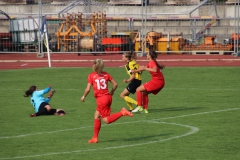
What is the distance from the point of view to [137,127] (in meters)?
14.9

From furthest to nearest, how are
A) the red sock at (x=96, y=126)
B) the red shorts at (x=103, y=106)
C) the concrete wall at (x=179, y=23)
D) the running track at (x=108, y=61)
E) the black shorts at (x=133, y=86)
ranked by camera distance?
the concrete wall at (x=179, y=23) < the running track at (x=108, y=61) < the black shorts at (x=133, y=86) < the red shorts at (x=103, y=106) < the red sock at (x=96, y=126)

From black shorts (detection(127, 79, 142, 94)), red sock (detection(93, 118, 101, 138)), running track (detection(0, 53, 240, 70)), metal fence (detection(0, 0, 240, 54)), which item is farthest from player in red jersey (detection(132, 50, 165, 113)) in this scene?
metal fence (detection(0, 0, 240, 54))

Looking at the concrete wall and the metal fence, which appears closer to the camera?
the metal fence

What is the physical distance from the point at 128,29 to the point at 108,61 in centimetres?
878

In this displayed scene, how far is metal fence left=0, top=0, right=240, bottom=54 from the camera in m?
35.5

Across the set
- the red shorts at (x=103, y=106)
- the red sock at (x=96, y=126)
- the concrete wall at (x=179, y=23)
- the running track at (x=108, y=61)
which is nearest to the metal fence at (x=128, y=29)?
the concrete wall at (x=179, y=23)

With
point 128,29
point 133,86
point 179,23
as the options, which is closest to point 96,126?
point 133,86

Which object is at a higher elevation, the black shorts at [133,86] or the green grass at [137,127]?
the black shorts at [133,86]

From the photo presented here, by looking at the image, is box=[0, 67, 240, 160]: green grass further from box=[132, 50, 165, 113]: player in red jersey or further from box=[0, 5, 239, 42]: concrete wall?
box=[0, 5, 239, 42]: concrete wall

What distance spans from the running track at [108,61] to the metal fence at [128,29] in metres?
0.53

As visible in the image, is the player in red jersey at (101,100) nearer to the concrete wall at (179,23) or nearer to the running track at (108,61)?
the running track at (108,61)

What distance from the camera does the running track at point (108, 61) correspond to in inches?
1206

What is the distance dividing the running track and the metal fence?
1.74 feet

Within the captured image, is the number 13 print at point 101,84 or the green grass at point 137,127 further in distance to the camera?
the number 13 print at point 101,84
